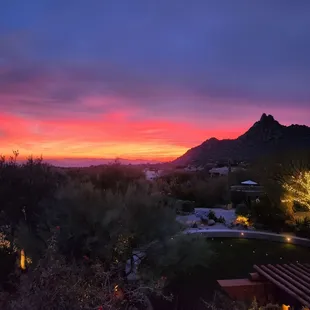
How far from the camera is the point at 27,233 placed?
8258 mm

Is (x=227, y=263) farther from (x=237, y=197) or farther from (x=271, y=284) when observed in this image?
(x=237, y=197)

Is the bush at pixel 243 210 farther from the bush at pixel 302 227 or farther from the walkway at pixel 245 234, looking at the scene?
the bush at pixel 302 227

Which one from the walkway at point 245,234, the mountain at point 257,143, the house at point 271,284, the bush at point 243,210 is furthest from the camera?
the mountain at point 257,143

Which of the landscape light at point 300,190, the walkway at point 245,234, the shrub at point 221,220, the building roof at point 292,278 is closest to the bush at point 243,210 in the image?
the shrub at point 221,220

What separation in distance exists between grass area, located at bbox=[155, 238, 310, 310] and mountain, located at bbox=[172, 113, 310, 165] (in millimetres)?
14293

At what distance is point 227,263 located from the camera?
34.2ft

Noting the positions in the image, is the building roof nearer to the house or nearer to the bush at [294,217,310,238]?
the house

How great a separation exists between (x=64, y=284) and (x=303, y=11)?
32.7ft

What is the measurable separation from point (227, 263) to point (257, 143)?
1192 inches

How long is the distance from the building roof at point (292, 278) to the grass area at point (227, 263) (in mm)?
1238

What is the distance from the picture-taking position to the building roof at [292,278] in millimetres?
6660

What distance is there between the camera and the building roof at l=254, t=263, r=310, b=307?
262 inches

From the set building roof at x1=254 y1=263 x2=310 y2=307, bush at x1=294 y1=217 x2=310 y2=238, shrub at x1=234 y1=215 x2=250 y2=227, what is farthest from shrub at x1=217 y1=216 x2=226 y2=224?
building roof at x1=254 y1=263 x2=310 y2=307

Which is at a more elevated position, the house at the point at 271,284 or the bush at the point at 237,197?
the bush at the point at 237,197
